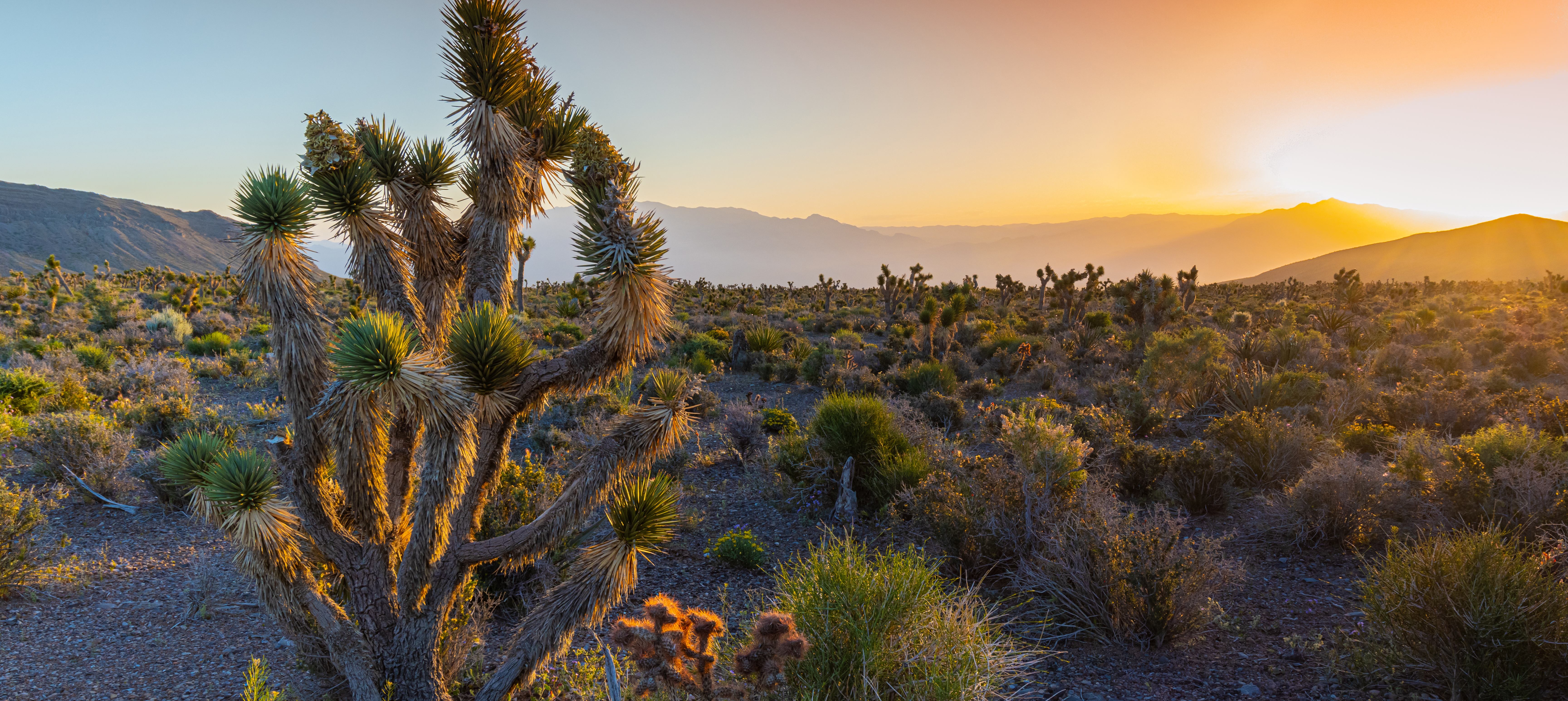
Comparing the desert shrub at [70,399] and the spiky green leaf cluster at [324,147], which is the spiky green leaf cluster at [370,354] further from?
the desert shrub at [70,399]

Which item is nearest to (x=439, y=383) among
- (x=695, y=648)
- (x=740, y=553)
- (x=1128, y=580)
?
(x=695, y=648)

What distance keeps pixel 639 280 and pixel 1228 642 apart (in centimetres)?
517

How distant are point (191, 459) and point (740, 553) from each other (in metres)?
4.48

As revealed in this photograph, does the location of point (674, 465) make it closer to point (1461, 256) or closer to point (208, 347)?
point (208, 347)

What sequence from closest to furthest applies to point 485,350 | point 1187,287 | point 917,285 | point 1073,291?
point 485,350 → point 1073,291 → point 1187,287 → point 917,285

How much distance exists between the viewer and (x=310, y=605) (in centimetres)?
395

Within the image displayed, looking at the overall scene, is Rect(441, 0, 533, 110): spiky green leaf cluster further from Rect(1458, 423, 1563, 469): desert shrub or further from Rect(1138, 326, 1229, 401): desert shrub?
Rect(1138, 326, 1229, 401): desert shrub

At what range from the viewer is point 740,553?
682cm

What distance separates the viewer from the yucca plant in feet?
12.0

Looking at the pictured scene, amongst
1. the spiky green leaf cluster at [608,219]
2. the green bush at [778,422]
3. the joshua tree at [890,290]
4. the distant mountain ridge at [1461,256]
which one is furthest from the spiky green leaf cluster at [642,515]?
the distant mountain ridge at [1461,256]

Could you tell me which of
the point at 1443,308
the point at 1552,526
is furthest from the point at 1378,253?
the point at 1552,526

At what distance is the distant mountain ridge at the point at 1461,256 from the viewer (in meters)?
118

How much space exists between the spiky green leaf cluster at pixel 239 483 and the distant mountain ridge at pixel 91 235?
107707 mm

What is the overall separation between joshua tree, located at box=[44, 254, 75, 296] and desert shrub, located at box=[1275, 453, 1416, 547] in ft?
156
